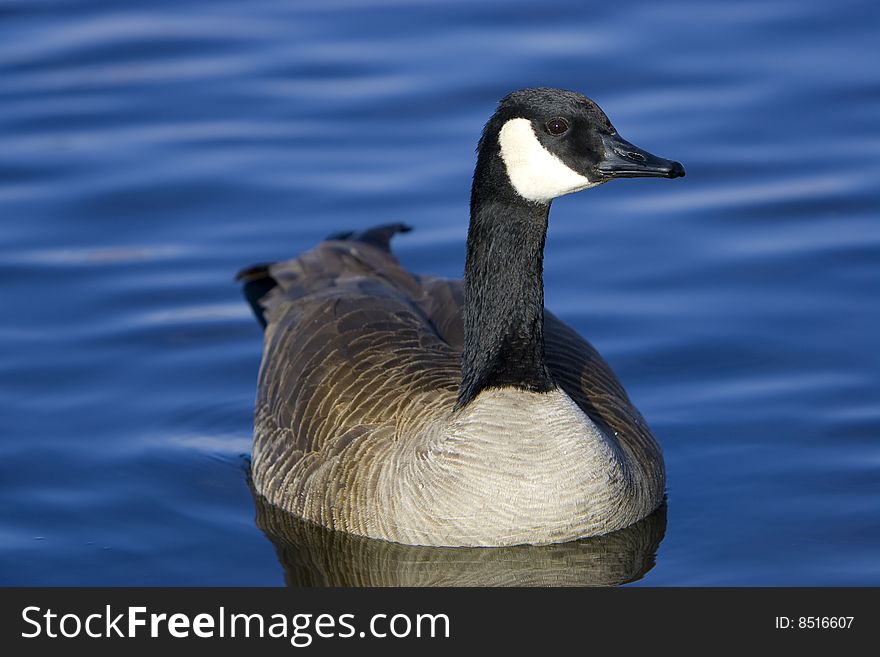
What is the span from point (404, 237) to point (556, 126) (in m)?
4.86

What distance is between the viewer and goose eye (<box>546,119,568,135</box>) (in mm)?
8523

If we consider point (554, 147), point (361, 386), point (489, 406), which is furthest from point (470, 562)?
point (554, 147)

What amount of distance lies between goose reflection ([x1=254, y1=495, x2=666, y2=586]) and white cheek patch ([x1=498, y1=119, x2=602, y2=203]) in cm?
195

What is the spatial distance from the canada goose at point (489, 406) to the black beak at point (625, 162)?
0.01 meters

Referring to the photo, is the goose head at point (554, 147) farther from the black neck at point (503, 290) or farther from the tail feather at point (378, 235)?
the tail feather at point (378, 235)

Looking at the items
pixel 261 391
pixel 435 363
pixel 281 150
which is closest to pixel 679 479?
pixel 435 363

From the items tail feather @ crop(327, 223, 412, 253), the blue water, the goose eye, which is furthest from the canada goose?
tail feather @ crop(327, 223, 412, 253)

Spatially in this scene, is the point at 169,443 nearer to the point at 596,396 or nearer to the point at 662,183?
the point at 596,396

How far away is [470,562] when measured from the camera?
348 inches

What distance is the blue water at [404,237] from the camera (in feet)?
31.5

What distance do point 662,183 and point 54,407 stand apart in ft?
19.0

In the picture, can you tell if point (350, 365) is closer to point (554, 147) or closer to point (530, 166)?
point (530, 166)

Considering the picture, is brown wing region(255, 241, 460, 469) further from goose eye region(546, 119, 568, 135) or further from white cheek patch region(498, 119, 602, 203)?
goose eye region(546, 119, 568, 135)

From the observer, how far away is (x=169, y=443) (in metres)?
10.6
